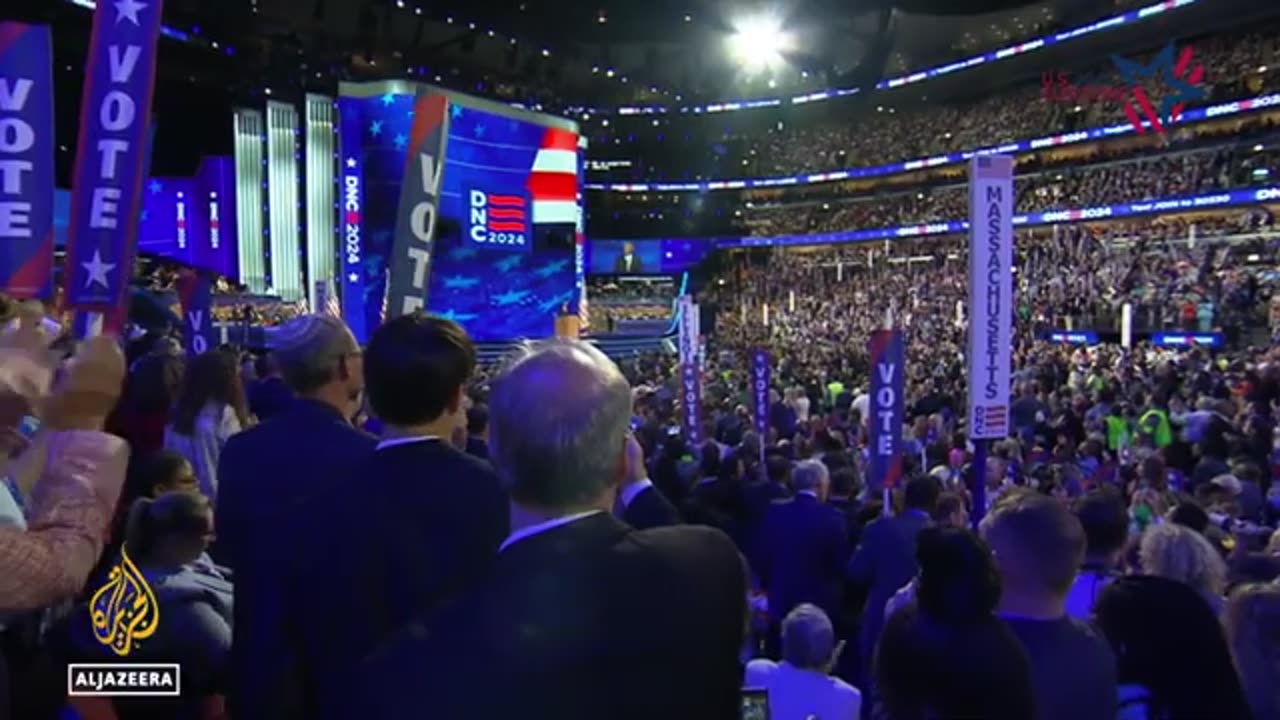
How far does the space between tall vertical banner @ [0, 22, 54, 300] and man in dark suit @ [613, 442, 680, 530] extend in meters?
2.73

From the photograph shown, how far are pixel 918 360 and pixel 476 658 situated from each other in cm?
2659

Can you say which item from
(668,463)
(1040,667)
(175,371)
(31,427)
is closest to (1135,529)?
(668,463)

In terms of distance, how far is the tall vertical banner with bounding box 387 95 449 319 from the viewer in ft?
16.2

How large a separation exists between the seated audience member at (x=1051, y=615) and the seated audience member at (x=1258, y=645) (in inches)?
26.5

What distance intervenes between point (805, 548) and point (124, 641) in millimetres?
3737

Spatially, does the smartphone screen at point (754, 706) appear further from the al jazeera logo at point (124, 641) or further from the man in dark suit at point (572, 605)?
the al jazeera logo at point (124, 641)

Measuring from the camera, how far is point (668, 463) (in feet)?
25.6

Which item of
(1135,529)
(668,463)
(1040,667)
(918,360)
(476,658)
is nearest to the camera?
(476,658)

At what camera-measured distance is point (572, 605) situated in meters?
1.58

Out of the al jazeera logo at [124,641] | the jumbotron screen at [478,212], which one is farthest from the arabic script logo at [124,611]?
the jumbotron screen at [478,212]

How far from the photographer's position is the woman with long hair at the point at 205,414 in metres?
4.87

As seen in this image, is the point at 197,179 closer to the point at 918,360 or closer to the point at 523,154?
Answer: the point at 523,154

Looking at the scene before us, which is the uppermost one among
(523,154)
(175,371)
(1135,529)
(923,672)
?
(523,154)

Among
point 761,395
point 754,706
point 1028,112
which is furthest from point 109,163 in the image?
point 1028,112
